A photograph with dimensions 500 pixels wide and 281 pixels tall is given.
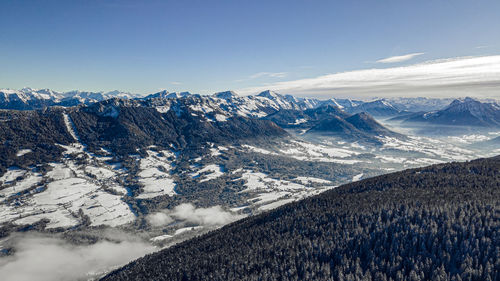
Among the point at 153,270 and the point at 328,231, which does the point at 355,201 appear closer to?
the point at 328,231

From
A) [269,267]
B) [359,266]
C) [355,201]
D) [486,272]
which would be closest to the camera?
[486,272]

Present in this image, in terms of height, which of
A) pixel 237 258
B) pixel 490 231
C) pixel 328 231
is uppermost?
Result: pixel 490 231

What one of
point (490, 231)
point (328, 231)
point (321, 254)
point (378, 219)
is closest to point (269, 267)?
point (321, 254)

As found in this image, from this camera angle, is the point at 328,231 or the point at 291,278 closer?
the point at 291,278

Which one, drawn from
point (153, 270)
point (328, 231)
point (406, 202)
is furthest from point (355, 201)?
point (153, 270)

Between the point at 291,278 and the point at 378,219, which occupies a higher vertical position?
the point at 378,219

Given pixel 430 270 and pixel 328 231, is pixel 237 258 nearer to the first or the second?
pixel 328 231

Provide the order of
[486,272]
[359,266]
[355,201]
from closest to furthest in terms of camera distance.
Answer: [486,272] < [359,266] < [355,201]
